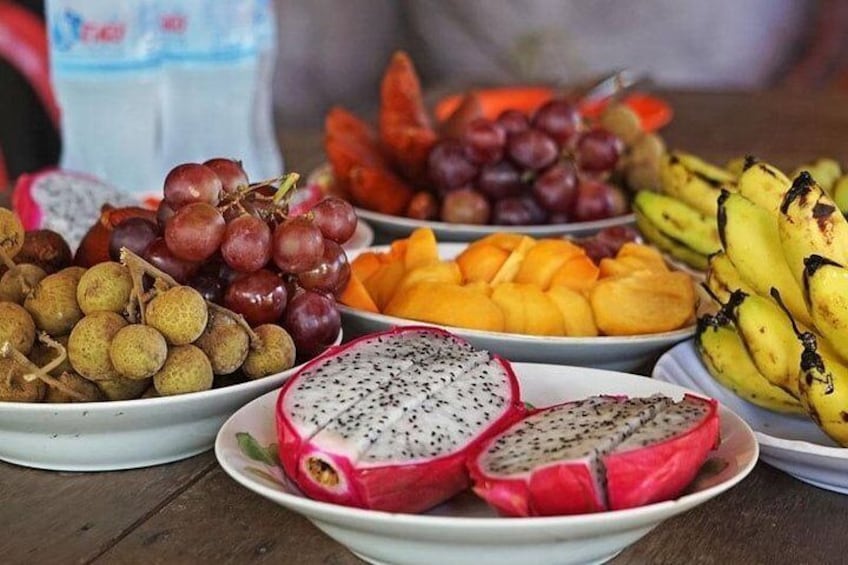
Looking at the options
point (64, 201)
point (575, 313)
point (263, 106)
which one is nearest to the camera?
point (575, 313)

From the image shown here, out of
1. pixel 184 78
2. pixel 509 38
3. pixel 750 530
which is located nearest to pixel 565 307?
pixel 750 530

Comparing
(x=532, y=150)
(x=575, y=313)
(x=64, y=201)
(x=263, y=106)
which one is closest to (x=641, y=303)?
(x=575, y=313)

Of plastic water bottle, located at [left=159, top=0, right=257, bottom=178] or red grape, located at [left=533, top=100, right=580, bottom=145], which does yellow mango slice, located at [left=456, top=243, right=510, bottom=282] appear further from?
plastic water bottle, located at [left=159, top=0, right=257, bottom=178]

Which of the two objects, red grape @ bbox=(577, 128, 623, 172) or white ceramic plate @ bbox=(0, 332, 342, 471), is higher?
red grape @ bbox=(577, 128, 623, 172)

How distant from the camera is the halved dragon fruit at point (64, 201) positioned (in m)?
1.29

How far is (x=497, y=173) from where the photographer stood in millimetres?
1376

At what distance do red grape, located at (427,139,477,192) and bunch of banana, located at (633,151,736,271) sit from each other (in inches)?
8.3

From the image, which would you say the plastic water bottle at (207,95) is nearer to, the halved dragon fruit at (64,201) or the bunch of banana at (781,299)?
the halved dragon fruit at (64,201)

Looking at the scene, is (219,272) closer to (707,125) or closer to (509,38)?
(707,125)

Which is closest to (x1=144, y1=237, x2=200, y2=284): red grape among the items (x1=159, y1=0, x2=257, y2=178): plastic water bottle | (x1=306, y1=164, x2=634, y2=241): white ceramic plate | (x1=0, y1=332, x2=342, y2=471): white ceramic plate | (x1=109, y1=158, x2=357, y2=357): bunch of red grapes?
(x1=109, y1=158, x2=357, y2=357): bunch of red grapes

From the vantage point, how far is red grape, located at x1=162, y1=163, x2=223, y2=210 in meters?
0.88

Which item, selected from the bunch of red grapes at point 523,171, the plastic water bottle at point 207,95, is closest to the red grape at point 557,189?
the bunch of red grapes at point 523,171

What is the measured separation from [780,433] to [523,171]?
1.74 feet

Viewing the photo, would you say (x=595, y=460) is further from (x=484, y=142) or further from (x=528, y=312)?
(x=484, y=142)
